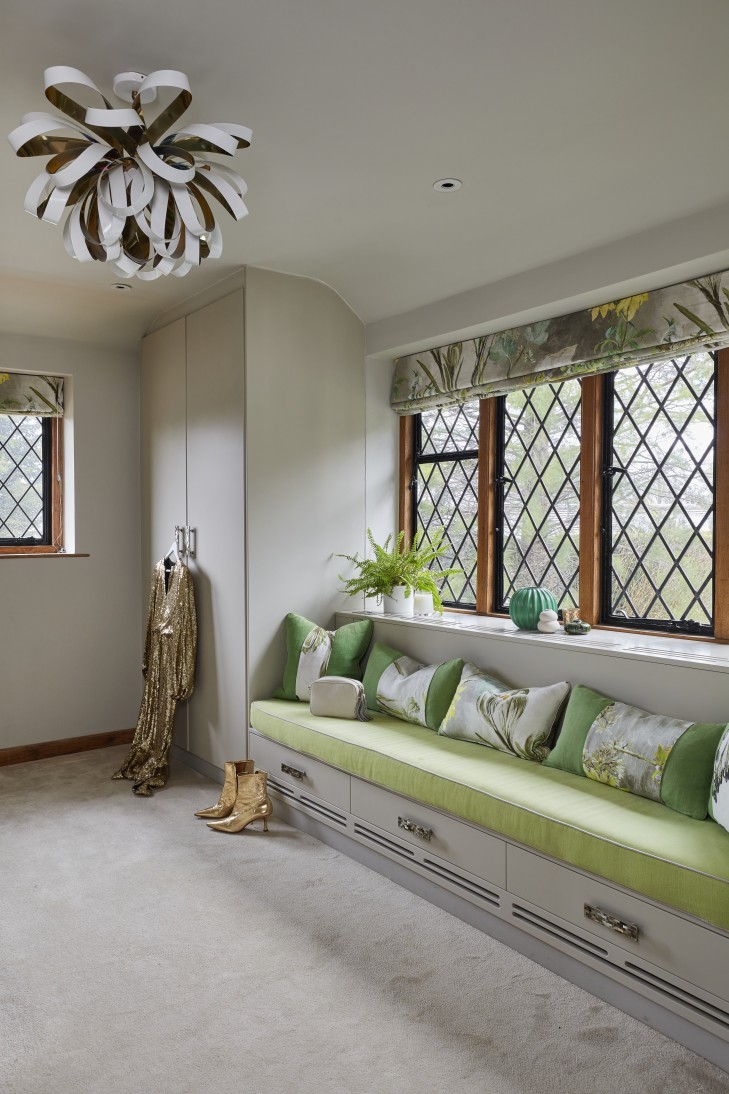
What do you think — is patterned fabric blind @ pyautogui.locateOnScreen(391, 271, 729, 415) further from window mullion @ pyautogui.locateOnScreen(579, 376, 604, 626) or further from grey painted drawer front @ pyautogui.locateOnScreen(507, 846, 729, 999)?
grey painted drawer front @ pyautogui.locateOnScreen(507, 846, 729, 999)

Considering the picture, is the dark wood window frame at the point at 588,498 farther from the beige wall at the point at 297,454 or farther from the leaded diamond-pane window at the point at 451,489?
the beige wall at the point at 297,454

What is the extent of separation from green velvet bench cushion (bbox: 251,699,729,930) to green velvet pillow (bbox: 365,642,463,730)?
64 mm

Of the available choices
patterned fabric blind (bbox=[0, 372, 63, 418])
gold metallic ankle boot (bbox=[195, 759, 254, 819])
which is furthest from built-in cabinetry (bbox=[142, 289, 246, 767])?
patterned fabric blind (bbox=[0, 372, 63, 418])

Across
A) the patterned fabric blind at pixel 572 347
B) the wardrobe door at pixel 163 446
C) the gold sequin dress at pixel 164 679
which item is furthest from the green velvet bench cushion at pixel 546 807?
the patterned fabric blind at pixel 572 347

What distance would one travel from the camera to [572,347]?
11.3ft

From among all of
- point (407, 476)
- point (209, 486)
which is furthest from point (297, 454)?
point (407, 476)

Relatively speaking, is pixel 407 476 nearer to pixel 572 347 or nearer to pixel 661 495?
pixel 572 347

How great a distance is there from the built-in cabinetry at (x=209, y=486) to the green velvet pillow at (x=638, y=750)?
5.59ft

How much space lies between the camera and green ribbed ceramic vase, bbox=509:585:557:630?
3436 millimetres

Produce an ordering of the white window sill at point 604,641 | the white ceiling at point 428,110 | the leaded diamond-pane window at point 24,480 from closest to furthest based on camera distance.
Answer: the white ceiling at point 428,110, the white window sill at point 604,641, the leaded diamond-pane window at point 24,480

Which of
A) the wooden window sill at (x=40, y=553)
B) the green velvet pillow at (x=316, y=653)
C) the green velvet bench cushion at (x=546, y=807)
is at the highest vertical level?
the wooden window sill at (x=40, y=553)

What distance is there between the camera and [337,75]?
2148 mm

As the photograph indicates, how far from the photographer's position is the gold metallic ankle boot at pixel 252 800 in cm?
351

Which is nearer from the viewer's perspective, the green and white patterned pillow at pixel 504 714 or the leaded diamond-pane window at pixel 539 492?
the green and white patterned pillow at pixel 504 714
